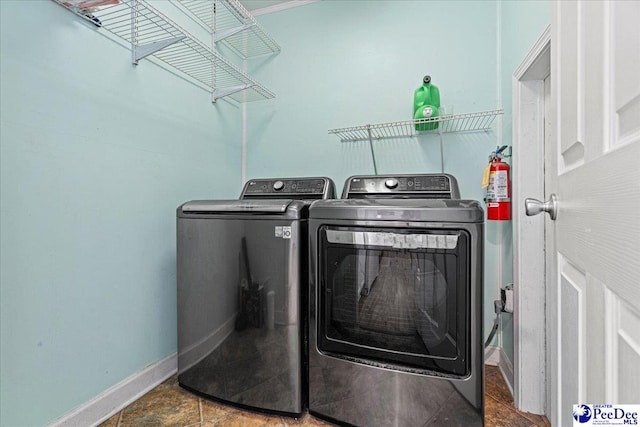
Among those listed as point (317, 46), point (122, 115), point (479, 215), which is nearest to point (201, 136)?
point (122, 115)

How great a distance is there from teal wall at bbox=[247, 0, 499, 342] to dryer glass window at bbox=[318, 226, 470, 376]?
0.88 meters

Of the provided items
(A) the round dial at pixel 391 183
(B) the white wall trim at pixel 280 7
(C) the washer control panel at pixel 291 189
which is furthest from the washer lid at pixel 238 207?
(B) the white wall trim at pixel 280 7

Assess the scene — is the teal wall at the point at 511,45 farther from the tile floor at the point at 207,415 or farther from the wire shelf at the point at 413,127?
the tile floor at the point at 207,415

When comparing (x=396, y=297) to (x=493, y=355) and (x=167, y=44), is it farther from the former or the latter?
(x=167, y=44)

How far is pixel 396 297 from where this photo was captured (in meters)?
1.26

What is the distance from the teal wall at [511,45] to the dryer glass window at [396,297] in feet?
2.36

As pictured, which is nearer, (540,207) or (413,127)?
(540,207)

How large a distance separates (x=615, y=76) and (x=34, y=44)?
1.76 m

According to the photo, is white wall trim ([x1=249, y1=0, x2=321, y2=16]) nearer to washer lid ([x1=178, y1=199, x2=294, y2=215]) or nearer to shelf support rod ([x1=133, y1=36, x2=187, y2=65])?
shelf support rod ([x1=133, y1=36, x2=187, y2=65])

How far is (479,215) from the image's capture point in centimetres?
115

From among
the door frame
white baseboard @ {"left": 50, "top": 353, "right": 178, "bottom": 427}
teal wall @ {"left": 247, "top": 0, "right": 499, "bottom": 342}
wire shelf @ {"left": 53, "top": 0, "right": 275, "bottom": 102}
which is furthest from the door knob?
white baseboard @ {"left": 50, "top": 353, "right": 178, "bottom": 427}

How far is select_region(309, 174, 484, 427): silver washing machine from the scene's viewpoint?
45.7 inches

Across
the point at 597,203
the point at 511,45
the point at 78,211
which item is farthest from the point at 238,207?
the point at 511,45

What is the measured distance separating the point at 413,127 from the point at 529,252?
3.39ft
